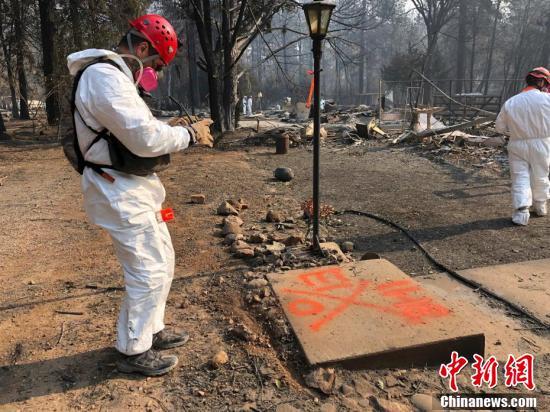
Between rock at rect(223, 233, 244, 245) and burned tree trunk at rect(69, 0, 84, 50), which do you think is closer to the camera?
rock at rect(223, 233, 244, 245)

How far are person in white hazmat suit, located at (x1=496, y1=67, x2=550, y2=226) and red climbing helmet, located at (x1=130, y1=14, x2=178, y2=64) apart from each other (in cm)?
531

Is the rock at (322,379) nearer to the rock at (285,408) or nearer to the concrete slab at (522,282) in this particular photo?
the rock at (285,408)

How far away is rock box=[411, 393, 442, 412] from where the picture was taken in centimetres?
271

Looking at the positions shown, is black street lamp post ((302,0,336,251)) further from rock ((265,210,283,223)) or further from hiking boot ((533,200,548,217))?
hiking boot ((533,200,548,217))

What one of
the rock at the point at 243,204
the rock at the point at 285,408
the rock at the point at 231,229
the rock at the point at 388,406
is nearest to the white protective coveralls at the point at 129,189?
the rock at the point at 285,408

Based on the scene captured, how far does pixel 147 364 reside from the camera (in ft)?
9.46

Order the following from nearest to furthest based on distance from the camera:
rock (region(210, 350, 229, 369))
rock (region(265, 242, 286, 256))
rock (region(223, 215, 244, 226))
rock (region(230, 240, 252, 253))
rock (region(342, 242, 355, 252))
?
rock (region(210, 350, 229, 369)), rock (region(265, 242, 286, 256)), rock (region(230, 240, 252, 253)), rock (region(342, 242, 355, 252)), rock (region(223, 215, 244, 226))

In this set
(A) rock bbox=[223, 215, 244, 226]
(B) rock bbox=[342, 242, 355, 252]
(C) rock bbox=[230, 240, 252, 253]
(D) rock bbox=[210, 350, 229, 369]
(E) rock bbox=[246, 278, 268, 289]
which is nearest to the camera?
(D) rock bbox=[210, 350, 229, 369]

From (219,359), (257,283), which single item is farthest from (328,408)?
(257,283)

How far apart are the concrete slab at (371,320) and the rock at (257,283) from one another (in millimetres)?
110


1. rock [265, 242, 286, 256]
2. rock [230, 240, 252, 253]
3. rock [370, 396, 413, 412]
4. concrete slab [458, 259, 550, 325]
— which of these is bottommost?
concrete slab [458, 259, 550, 325]

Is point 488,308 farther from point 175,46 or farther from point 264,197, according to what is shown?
point 264,197

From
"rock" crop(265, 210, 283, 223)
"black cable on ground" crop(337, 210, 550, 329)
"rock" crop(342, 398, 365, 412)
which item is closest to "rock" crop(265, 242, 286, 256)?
"rock" crop(265, 210, 283, 223)

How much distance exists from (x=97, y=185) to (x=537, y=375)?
3080mm
